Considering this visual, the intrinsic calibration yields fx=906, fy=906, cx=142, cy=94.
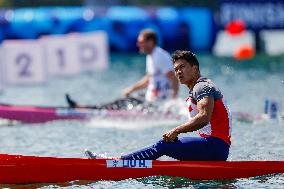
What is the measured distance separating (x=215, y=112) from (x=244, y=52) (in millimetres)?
23188

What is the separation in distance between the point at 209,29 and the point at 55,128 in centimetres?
1883

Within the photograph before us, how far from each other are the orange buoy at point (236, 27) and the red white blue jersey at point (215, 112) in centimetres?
2420

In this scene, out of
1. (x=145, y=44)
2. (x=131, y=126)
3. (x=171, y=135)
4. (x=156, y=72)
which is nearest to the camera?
(x=171, y=135)

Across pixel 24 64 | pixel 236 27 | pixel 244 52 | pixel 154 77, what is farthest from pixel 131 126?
pixel 236 27

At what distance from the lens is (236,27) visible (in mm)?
36031

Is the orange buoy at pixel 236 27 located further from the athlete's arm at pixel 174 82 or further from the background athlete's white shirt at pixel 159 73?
the athlete's arm at pixel 174 82

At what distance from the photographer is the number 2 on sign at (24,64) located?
941 inches

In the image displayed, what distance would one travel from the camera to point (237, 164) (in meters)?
12.2

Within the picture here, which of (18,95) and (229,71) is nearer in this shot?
(18,95)

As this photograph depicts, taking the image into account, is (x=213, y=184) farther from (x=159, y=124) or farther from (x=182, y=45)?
(x=182, y=45)

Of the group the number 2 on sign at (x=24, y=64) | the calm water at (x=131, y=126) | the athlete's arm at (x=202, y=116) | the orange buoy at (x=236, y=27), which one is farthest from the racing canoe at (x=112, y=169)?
the orange buoy at (x=236, y=27)

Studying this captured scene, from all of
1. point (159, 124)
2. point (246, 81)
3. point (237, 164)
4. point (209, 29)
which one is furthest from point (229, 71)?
point (237, 164)

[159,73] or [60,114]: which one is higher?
[159,73]

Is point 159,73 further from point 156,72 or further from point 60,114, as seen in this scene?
point 60,114
